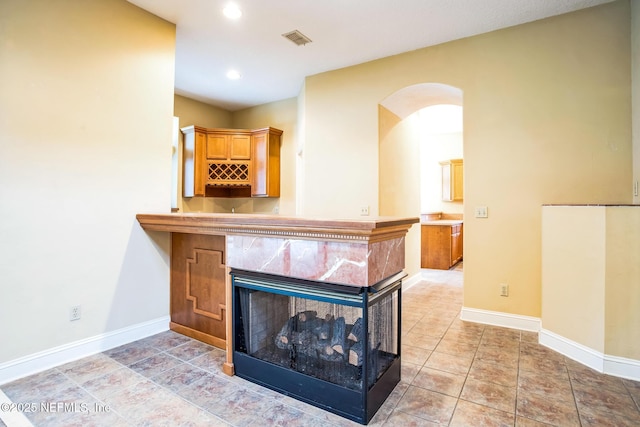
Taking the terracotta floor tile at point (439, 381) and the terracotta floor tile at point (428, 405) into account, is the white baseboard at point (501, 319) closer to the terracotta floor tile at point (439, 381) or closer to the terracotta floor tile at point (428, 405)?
the terracotta floor tile at point (439, 381)

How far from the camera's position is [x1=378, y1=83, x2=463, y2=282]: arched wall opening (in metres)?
3.81

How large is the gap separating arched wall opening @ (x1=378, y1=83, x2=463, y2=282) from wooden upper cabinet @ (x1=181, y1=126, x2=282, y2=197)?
205 cm

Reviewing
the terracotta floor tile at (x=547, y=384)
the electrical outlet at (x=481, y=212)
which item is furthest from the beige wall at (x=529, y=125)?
the terracotta floor tile at (x=547, y=384)

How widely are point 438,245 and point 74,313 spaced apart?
18.3ft

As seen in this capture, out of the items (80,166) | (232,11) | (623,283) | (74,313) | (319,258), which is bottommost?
(74,313)

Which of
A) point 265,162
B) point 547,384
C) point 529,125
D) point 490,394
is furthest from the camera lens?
point 265,162

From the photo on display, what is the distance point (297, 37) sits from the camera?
333 cm

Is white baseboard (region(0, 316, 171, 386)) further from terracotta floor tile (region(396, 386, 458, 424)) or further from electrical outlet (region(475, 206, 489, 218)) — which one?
electrical outlet (region(475, 206, 489, 218))

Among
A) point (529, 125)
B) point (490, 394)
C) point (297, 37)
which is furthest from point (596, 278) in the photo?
point (297, 37)

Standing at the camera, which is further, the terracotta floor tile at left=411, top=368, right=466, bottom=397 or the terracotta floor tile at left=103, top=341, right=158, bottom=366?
the terracotta floor tile at left=103, top=341, right=158, bottom=366

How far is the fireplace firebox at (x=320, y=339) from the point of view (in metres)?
1.68

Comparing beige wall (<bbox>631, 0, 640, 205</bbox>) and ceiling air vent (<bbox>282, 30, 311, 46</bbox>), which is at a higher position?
ceiling air vent (<bbox>282, 30, 311, 46</bbox>)

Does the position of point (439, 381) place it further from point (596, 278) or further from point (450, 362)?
point (596, 278)

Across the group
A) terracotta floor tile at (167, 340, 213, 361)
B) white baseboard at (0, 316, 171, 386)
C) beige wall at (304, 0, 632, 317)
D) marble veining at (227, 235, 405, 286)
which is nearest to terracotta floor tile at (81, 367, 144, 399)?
terracotta floor tile at (167, 340, 213, 361)
